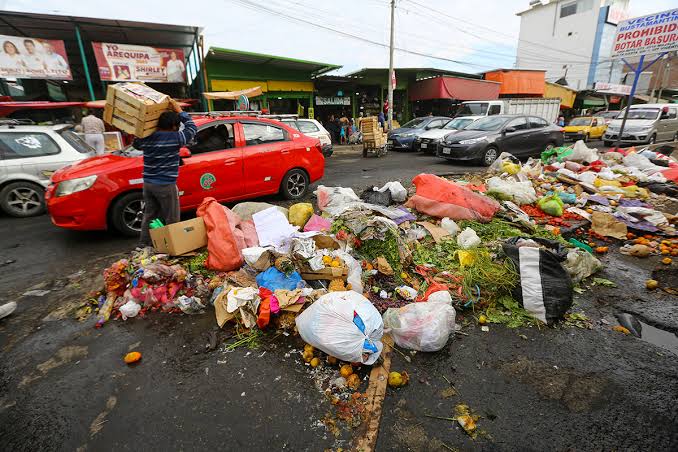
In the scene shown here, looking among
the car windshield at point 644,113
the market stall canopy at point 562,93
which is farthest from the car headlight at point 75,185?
the market stall canopy at point 562,93

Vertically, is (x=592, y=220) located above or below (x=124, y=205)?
below

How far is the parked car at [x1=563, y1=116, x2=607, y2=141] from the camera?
1786 centimetres

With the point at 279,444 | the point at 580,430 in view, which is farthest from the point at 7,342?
the point at 580,430

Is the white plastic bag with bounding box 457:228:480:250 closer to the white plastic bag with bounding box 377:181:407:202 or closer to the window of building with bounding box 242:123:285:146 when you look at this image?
the white plastic bag with bounding box 377:181:407:202

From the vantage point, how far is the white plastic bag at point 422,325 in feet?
8.02

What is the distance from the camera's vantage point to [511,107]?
1553cm

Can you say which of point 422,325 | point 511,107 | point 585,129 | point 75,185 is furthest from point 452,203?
point 585,129

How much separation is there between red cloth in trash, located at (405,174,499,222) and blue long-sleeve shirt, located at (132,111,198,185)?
11.1 ft

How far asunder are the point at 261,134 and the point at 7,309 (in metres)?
3.98

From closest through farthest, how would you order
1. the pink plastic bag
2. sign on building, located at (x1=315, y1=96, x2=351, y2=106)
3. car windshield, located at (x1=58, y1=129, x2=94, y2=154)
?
the pink plastic bag
car windshield, located at (x1=58, y1=129, x2=94, y2=154)
sign on building, located at (x1=315, y1=96, x2=351, y2=106)

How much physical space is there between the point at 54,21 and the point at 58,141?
8746mm

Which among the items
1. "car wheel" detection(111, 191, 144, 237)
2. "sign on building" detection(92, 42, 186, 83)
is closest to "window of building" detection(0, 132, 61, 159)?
"car wheel" detection(111, 191, 144, 237)

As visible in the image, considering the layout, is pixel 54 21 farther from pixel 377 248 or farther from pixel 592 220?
pixel 592 220

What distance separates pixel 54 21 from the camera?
36.1 ft
